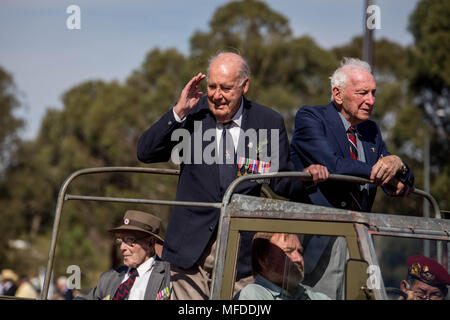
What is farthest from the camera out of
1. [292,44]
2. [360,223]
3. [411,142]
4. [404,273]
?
[292,44]

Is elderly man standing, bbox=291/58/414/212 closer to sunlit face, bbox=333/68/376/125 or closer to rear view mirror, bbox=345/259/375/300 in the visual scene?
sunlit face, bbox=333/68/376/125

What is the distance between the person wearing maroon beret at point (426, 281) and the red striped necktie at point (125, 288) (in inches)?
64.4

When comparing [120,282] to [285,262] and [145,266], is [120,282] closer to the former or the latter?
[145,266]

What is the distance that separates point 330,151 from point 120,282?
5.11 feet

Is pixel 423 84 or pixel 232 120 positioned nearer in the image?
pixel 232 120

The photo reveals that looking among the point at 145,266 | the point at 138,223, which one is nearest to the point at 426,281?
the point at 145,266

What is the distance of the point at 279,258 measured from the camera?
3.18 m

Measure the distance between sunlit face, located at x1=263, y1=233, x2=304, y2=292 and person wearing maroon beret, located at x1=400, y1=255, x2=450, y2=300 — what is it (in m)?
0.82

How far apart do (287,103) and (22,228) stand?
66.1 ft

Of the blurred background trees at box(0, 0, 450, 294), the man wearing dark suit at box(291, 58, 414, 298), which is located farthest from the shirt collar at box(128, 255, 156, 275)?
the blurred background trees at box(0, 0, 450, 294)

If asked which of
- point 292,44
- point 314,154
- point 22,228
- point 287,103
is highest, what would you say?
point 292,44

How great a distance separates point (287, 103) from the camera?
994 inches
